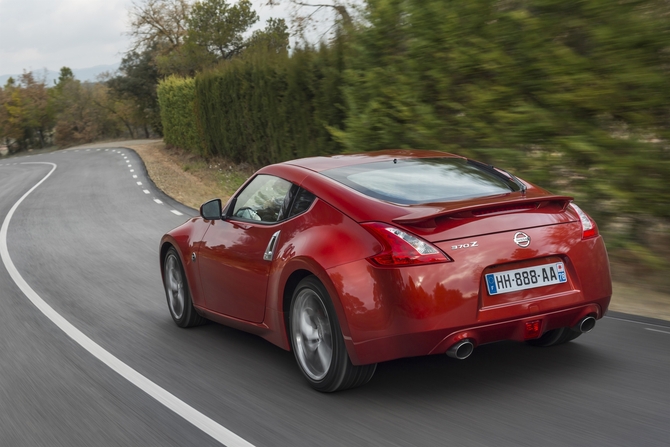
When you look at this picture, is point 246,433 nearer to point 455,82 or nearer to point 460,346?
point 460,346

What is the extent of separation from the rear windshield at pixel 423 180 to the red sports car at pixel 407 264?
0.01 metres

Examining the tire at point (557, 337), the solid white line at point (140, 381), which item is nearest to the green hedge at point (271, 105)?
the solid white line at point (140, 381)

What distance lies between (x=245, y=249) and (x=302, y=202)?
2.16ft

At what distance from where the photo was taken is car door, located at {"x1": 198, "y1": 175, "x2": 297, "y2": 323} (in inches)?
209

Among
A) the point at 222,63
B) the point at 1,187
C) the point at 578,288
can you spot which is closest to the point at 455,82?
the point at 578,288

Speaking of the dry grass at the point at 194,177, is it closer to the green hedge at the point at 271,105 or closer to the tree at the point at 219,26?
the green hedge at the point at 271,105

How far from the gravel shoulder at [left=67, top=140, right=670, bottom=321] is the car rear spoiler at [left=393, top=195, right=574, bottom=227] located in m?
2.39

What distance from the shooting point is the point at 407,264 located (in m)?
4.19

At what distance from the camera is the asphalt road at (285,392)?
404 centimetres

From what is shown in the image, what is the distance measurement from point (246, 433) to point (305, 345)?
810mm

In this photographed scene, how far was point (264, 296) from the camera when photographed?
5254mm

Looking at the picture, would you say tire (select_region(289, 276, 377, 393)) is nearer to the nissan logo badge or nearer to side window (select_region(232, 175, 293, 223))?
side window (select_region(232, 175, 293, 223))

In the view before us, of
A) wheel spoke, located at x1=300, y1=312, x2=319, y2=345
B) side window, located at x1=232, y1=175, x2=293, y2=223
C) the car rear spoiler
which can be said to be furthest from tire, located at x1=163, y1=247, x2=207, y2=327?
the car rear spoiler

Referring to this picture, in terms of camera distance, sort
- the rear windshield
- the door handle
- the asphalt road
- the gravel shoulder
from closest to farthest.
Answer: the asphalt road < the rear windshield < the door handle < the gravel shoulder
